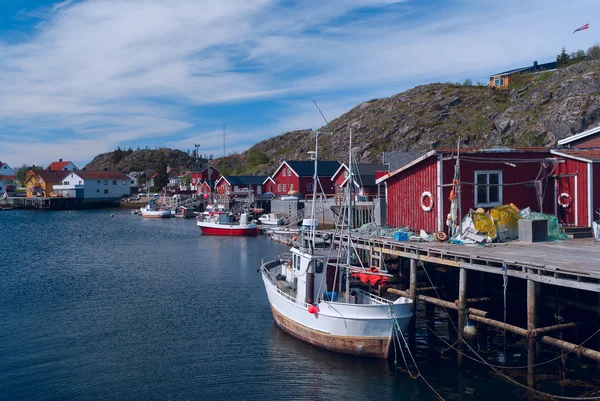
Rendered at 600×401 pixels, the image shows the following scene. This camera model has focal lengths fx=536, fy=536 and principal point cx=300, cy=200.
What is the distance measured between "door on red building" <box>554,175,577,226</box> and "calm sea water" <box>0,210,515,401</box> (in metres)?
12.2

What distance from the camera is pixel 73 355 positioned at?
66.4 feet

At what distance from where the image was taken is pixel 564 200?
27016 millimetres

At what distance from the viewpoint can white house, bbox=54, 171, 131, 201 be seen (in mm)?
113812

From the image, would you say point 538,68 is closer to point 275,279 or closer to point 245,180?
point 245,180

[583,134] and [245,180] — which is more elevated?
[245,180]

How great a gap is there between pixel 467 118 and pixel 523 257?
7773 centimetres

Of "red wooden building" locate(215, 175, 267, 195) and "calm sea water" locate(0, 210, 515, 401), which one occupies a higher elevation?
"red wooden building" locate(215, 175, 267, 195)

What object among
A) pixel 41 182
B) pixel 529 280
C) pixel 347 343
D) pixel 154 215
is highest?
pixel 41 182

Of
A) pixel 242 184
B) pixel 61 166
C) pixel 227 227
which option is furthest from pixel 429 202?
pixel 61 166

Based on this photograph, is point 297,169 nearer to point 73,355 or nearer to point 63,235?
point 63,235

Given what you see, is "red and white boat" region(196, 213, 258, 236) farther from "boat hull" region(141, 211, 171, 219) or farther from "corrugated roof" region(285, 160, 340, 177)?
"boat hull" region(141, 211, 171, 219)

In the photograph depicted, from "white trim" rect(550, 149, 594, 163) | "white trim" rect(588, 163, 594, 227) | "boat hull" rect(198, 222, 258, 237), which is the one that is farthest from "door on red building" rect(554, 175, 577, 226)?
"boat hull" rect(198, 222, 258, 237)

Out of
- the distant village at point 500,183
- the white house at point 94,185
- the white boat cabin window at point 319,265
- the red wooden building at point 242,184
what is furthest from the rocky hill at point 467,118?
the white boat cabin window at point 319,265

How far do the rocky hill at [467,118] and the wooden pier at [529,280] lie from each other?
4916 cm
